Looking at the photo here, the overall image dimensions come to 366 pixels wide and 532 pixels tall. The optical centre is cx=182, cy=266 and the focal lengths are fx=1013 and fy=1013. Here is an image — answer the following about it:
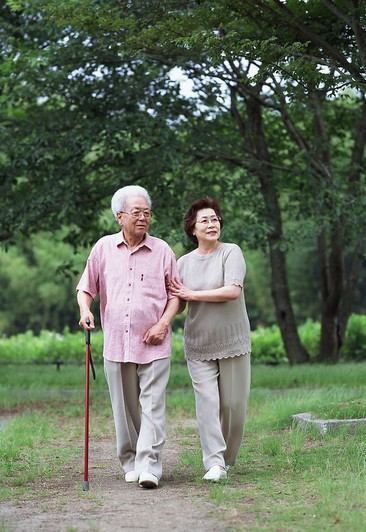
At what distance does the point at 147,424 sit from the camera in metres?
6.70

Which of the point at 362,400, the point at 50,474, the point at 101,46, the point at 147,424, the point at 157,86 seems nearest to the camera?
the point at 147,424

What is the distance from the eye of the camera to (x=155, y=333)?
6676 mm

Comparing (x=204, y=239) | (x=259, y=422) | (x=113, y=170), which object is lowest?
(x=259, y=422)

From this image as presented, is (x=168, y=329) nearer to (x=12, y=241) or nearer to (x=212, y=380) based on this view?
(x=212, y=380)

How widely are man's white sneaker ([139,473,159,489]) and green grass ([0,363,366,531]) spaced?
0.98ft

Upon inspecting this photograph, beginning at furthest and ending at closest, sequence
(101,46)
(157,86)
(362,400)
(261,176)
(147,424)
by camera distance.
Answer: (261,176) → (157,86) → (101,46) → (362,400) → (147,424)

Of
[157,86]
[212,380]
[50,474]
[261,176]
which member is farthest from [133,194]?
[261,176]

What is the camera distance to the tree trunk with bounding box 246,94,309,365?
1688 centimetres

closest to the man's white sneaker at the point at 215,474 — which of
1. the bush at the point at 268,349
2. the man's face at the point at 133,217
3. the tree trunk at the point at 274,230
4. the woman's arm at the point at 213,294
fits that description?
the woman's arm at the point at 213,294

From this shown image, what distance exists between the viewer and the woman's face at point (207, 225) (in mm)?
6996

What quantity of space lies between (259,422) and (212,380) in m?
3.24

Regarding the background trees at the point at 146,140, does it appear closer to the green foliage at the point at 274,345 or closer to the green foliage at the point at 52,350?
the green foliage at the point at 274,345

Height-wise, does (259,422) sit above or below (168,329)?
below

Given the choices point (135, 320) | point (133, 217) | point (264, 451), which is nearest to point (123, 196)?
point (133, 217)
